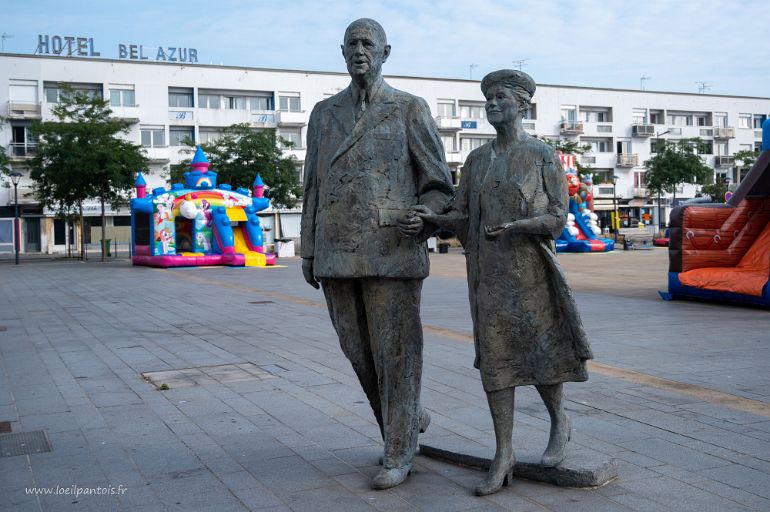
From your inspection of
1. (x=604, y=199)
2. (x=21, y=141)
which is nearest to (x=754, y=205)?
(x=21, y=141)

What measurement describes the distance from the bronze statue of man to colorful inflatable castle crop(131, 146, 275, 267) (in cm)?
2163

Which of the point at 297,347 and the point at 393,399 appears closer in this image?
the point at 393,399

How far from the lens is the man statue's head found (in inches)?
164

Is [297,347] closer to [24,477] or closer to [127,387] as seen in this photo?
[127,387]

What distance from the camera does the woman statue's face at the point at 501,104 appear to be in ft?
13.2

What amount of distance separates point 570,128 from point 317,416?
5603 centimetres

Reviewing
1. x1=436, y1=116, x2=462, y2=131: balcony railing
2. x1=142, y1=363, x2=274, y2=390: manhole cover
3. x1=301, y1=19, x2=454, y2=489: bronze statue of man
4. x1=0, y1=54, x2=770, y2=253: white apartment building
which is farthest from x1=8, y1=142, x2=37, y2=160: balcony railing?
x1=301, y1=19, x2=454, y2=489: bronze statue of man

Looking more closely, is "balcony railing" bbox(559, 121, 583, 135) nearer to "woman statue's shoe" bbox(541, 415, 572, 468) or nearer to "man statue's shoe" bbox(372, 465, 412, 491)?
"woman statue's shoe" bbox(541, 415, 572, 468)

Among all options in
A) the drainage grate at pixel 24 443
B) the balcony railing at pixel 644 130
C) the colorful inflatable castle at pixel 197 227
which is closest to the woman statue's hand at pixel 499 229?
the drainage grate at pixel 24 443

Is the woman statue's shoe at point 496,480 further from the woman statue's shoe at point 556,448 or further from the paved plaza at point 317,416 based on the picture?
the woman statue's shoe at point 556,448

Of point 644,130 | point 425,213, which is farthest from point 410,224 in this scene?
point 644,130

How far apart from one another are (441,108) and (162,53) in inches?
727

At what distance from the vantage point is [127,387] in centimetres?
683

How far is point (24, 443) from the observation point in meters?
5.12
